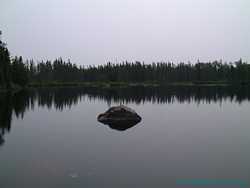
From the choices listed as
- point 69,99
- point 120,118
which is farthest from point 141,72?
point 120,118

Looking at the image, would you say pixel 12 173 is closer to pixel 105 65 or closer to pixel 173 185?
pixel 173 185

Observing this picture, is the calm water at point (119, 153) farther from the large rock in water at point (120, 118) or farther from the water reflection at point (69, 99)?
the water reflection at point (69, 99)

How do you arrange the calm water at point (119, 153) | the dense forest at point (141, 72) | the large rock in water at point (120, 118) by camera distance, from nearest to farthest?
the calm water at point (119, 153)
the large rock in water at point (120, 118)
the dense forest at point (141, 72)

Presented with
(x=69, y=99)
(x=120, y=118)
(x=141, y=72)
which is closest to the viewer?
(x=120, y=118)

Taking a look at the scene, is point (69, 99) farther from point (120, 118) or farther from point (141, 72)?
point (141, 72)

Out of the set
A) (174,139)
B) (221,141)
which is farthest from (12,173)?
(221,141)

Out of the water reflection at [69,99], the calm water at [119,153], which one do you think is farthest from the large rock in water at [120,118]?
the water reflection at [69,99]

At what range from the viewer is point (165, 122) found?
112 feet

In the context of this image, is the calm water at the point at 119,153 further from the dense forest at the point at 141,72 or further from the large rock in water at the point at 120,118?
the dense forest at the point at 141,72

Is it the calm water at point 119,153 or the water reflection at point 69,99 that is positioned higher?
the water reflection at point 69,99

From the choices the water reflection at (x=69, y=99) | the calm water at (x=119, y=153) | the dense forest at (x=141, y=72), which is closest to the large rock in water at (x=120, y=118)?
the calm water at (x=119, y=153)

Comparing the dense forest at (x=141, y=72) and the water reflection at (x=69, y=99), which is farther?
the dense forest at (x=141, y=72)

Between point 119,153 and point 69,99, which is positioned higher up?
point 69,99

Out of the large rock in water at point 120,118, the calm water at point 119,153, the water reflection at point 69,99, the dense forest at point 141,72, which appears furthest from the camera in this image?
the dense forest at point 141,72
